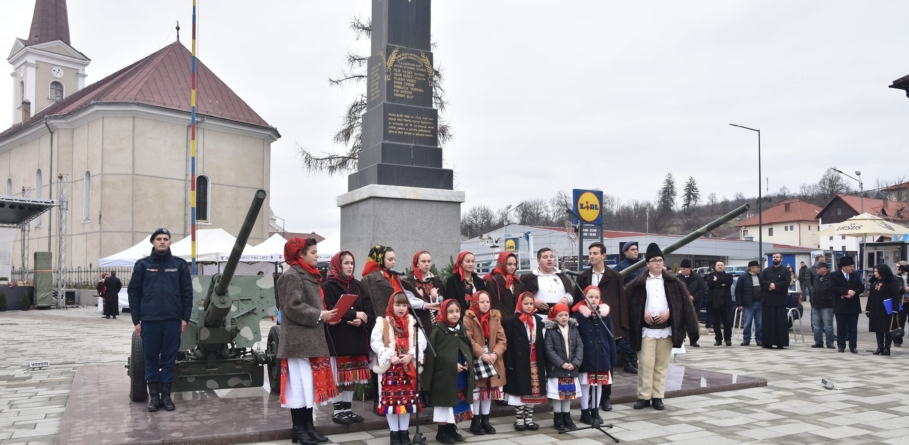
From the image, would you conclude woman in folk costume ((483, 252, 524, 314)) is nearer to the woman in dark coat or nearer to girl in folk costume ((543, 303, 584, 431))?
girl in folk costume ((543, 303, 584, 431))

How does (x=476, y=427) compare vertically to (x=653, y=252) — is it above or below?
below

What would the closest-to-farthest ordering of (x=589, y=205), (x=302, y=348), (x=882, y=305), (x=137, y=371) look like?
(x=302, y=348) → (x=137, y=371) → (x=589, y=205) → (x=882, y=305)

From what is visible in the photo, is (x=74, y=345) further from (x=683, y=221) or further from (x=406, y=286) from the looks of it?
(x=683, y=221)

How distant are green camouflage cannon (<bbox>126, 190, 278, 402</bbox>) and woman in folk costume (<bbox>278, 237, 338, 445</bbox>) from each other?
1.23 metres

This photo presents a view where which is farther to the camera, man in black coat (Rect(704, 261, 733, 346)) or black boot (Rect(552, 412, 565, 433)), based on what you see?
man in black coat (Rect(704, 261, 733, 346))

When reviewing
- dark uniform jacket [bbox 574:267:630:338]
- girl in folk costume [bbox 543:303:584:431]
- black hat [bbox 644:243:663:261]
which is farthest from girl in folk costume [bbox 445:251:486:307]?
black hat [bbox 644:243:663:261]

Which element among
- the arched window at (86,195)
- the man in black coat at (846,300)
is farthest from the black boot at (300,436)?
the arched window at (86,195)

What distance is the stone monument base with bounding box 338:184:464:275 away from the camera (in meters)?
10.1

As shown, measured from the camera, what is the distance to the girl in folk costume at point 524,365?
6.42m

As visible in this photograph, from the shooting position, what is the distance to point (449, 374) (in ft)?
19.6

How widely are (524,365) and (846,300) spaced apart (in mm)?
8781

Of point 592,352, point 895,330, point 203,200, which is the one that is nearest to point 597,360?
point 592,352

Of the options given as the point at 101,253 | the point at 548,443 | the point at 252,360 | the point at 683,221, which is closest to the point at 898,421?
the point at 548,443

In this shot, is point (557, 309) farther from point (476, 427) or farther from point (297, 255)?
point (297, 255)
